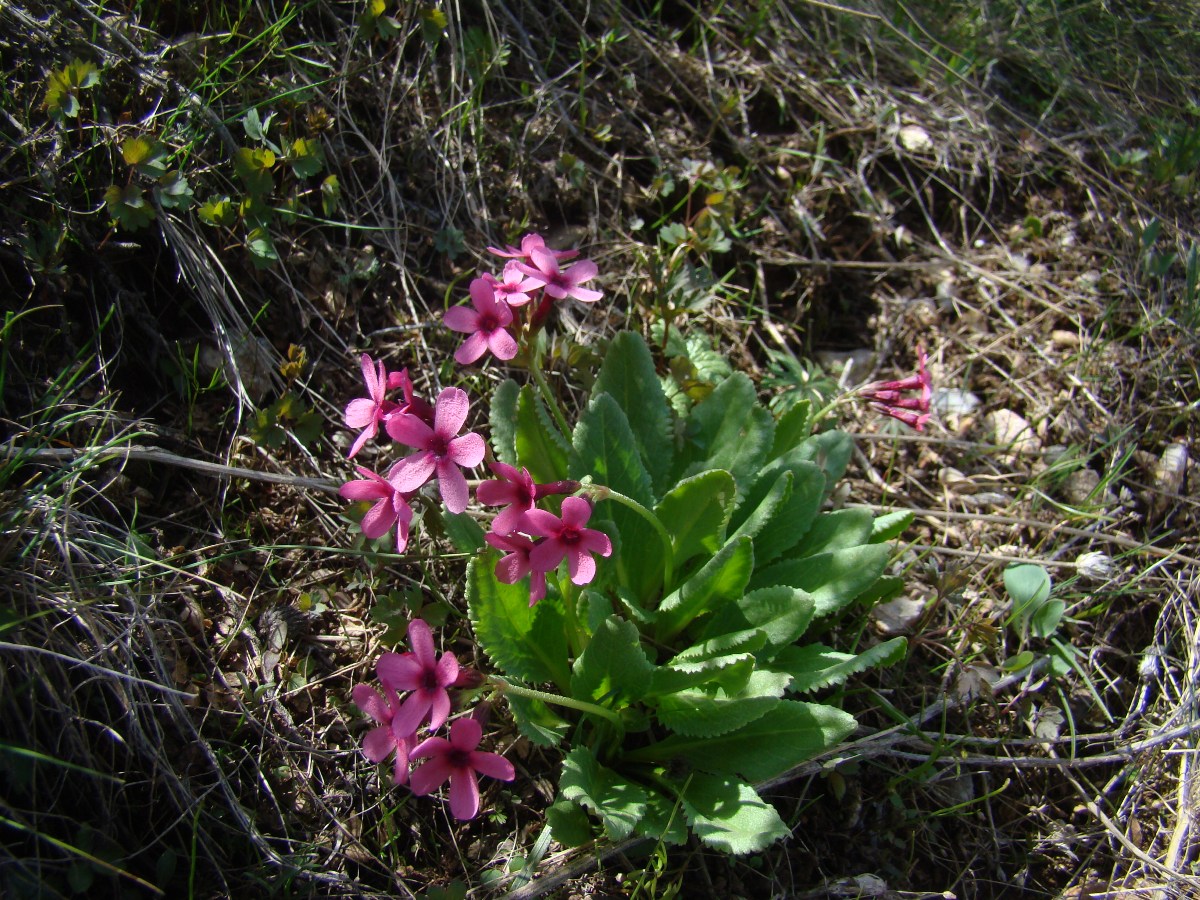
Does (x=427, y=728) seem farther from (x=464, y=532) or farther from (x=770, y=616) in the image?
(x=770, y=616)

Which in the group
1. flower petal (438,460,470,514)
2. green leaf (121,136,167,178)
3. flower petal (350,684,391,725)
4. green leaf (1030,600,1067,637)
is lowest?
green leaf (1030,600,1067,637)

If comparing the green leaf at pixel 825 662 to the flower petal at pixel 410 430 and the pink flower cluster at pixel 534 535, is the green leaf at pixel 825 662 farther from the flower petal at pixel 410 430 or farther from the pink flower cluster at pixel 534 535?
the flower petal at pixel 410 430

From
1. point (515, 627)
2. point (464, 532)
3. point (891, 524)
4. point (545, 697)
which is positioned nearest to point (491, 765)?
point (545, 697)

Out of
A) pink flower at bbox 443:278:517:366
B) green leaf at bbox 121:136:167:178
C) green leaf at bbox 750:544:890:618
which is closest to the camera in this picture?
pink flower at bbox 443:278:517:366

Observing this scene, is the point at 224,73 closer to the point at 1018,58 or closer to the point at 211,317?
the point at 211,317

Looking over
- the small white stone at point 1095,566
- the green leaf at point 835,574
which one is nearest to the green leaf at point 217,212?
the green leaf at point 835,574

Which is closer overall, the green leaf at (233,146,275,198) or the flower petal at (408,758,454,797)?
the flower petal at (408,758,454,797)

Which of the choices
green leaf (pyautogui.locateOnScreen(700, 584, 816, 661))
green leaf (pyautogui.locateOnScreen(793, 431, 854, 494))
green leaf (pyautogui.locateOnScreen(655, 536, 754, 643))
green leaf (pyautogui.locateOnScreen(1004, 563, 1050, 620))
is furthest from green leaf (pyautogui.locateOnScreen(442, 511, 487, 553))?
green leaf (pyautogui.locateOnScreen(1004, 563, 1050, 620))

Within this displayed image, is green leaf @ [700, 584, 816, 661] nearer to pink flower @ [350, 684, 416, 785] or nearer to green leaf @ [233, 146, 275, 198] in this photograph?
pink flower @ [350, 684, 416, 785]
